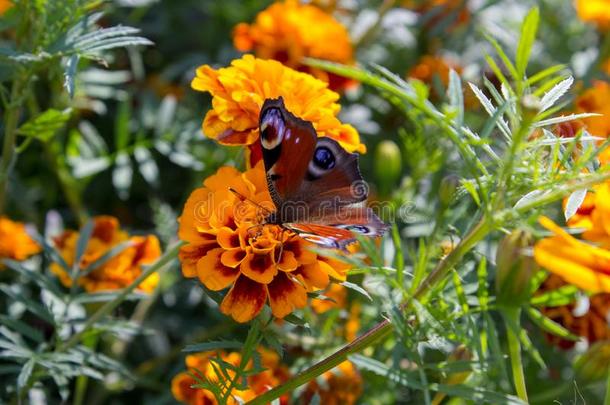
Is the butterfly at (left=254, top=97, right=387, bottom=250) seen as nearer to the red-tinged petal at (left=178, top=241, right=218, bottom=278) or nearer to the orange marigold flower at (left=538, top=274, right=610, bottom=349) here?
the red-tinged petal at (left=178, top=241, right=218, bottom=278)

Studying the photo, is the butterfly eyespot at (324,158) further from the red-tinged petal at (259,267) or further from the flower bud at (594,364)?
the flower bud at (594,364)

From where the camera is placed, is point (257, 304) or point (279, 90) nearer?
point (257, 304)

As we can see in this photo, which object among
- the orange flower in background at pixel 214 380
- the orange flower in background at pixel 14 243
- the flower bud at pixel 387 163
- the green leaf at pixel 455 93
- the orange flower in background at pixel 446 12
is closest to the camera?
the green leaf at pixel 455 93

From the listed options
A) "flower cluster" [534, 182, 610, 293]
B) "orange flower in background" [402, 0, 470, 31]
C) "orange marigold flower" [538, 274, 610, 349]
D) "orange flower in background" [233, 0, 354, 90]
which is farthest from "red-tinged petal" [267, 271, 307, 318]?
"orange flower in background" [402, 0, 470, 31]

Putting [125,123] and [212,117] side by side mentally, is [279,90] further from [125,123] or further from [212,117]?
[125,123]

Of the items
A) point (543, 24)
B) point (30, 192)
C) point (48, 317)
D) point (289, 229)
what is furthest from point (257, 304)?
point (543, 24)

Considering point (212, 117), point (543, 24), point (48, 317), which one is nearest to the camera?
point (212, 117)

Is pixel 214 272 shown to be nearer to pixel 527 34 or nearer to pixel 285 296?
pixel 285 296

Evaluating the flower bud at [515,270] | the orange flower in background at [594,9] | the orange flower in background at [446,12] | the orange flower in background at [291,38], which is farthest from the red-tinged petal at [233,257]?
the orange flower in background at [594,9]
